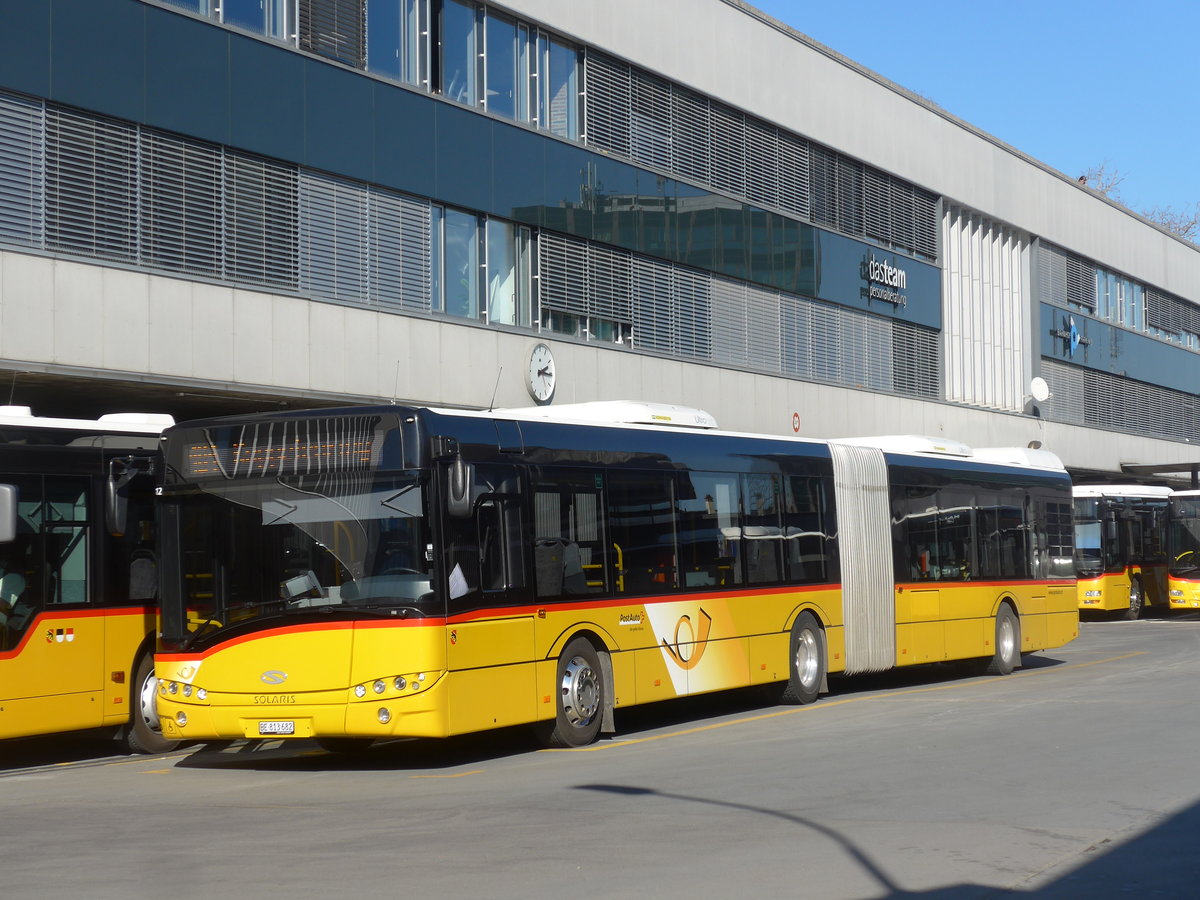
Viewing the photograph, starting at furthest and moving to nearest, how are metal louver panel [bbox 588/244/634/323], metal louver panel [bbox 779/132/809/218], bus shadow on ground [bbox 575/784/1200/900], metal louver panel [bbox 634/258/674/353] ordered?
metal louver panel [bbox 779/132/809/218] < metal louver panel [bbox 634/258/674/353] < metal louver panel [bbox 588/244/634/323] < bus shadow on ground [bbox 575/784/1200/900]

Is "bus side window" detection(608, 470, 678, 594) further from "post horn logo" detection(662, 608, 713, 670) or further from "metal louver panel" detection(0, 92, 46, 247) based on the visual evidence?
"metal louver panel" detection(0, 92, 46, 247)

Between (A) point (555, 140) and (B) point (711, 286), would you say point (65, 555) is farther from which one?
(B) point (711, 286)

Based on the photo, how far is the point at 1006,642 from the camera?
22.6 m

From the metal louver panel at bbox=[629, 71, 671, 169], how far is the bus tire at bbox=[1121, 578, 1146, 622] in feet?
59.4

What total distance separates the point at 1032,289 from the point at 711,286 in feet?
58.2

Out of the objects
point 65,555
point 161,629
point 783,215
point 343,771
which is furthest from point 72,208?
point 783,215

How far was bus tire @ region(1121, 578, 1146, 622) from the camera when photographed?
39938 mm

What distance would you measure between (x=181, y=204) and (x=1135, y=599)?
28.5 metres

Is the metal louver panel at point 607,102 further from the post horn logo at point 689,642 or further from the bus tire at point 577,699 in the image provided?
the bus tire at point 577,699

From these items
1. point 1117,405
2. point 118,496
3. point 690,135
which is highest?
point 690,135

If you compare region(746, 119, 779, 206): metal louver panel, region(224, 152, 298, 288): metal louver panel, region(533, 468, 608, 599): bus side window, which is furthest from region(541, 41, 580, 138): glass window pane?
region(533, 468, 608, 599): bus side window

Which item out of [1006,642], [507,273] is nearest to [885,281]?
[507,273]

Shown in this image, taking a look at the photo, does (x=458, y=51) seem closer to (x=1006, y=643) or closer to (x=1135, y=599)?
(x=1006, y=643)

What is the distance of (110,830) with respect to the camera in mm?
9586
